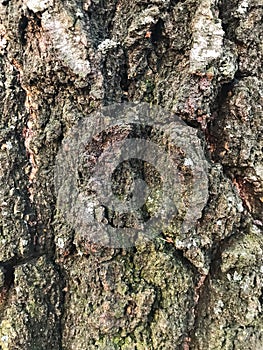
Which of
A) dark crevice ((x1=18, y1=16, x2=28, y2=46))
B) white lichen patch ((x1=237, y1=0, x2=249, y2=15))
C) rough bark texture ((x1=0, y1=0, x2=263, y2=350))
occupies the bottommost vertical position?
rough bark texture ((x1=0, y1=0, x2=263, y2=350))

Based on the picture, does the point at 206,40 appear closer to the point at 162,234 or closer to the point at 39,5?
the point at 39,5

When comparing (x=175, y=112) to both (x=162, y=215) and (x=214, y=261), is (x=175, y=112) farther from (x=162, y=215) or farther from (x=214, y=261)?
(x=214, y=261)

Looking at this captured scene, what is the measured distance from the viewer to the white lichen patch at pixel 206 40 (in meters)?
1.15

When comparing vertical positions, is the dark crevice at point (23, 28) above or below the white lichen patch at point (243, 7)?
below

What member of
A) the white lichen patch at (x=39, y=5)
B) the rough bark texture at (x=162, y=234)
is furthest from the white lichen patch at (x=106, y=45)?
the white lichen patch at (x=39, y=5)

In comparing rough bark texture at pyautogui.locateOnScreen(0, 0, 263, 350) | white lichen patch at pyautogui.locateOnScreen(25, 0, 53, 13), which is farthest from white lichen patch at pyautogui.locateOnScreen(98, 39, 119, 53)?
white lichen patch at pyautogui.locateOnScreen(25, 0, 53, 13)

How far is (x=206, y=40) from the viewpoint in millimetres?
1155

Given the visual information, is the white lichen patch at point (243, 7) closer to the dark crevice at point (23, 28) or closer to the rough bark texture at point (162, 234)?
the rough bark texture at point (162, 234)

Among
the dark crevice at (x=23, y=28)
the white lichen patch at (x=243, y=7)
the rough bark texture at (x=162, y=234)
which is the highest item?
the white lichen patch at (x=243, y=7)

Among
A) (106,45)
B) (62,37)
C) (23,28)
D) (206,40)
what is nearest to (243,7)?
(206,40)

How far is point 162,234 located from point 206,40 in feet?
1.90

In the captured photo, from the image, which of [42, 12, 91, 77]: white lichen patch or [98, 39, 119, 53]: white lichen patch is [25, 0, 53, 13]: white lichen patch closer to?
[42, 12, 91, 77]: white lichen patch

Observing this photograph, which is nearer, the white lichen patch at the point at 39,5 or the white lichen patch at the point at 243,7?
the white lichen patch at the point at 39,5

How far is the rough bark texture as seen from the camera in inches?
46.4
